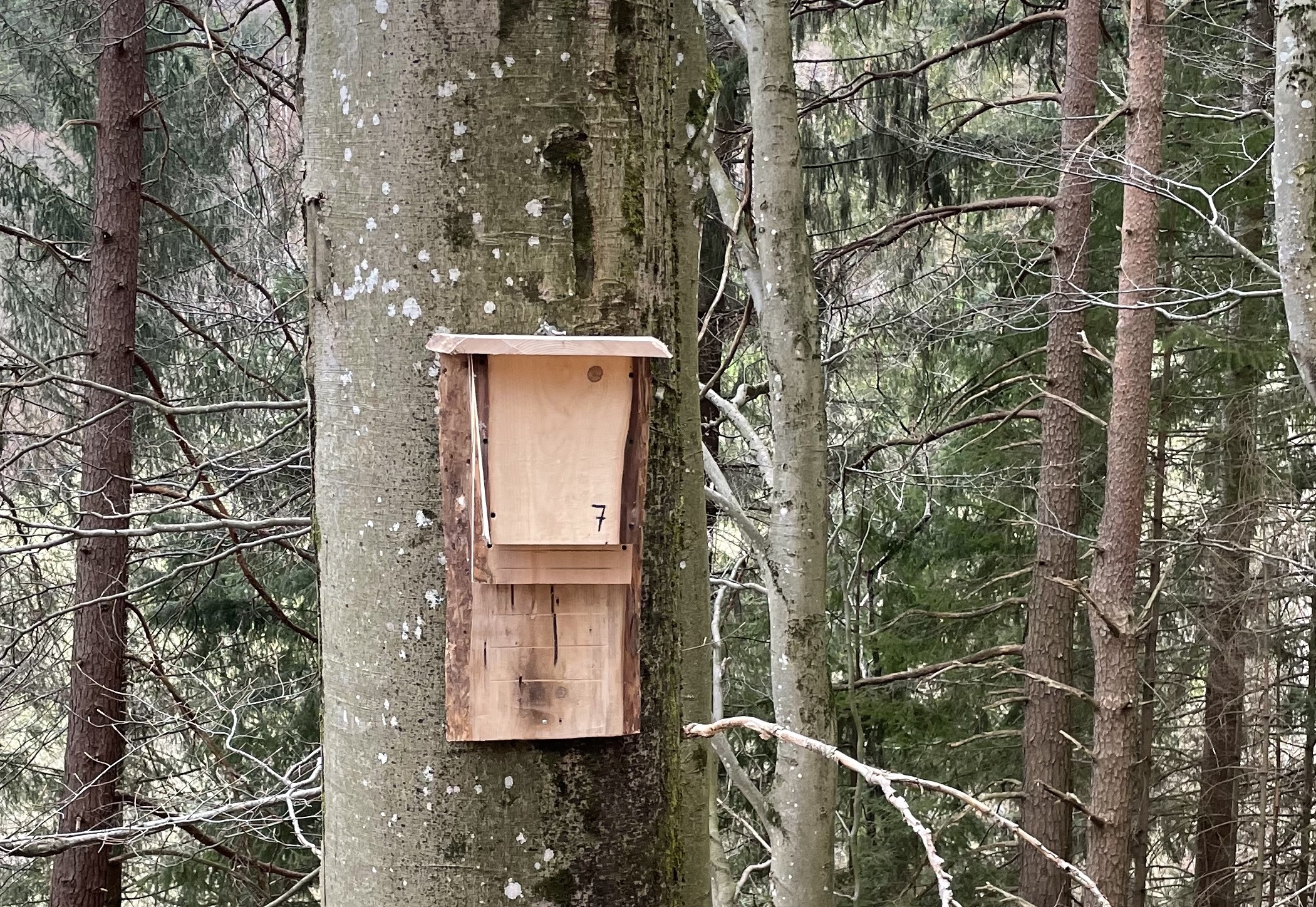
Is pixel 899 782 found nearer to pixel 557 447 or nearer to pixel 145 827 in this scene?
pixel 557 447

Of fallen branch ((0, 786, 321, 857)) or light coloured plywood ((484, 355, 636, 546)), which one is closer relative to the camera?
light coloured plywood ((484, 355, 636, 546))

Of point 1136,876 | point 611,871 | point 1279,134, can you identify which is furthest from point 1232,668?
point 611,871

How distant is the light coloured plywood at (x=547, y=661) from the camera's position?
1.30 m

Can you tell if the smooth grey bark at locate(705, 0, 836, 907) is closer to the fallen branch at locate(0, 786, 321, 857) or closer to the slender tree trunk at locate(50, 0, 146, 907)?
the fallen branch at locate(0, 786, 321, 857)

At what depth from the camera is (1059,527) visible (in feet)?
26.6

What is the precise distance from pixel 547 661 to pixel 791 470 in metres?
3.76

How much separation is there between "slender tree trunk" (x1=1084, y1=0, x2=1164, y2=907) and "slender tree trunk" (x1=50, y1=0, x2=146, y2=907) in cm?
583

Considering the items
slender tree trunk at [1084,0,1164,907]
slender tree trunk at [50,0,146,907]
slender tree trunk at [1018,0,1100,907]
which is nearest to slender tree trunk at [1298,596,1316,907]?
slender tree trunk at [1018,0,1100,907]

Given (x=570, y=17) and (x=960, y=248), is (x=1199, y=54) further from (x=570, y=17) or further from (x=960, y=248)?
(x=570, y=17)

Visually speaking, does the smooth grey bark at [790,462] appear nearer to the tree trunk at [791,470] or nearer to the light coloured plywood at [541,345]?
the tree trunk at [791,470]

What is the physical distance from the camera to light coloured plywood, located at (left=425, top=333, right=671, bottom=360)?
50.1 inches

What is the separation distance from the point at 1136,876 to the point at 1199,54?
247 inches

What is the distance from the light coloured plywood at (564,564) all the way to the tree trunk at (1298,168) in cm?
387

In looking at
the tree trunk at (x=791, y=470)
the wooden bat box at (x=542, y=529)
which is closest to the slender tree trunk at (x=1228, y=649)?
the tree trunk at (x=791, y=470)
